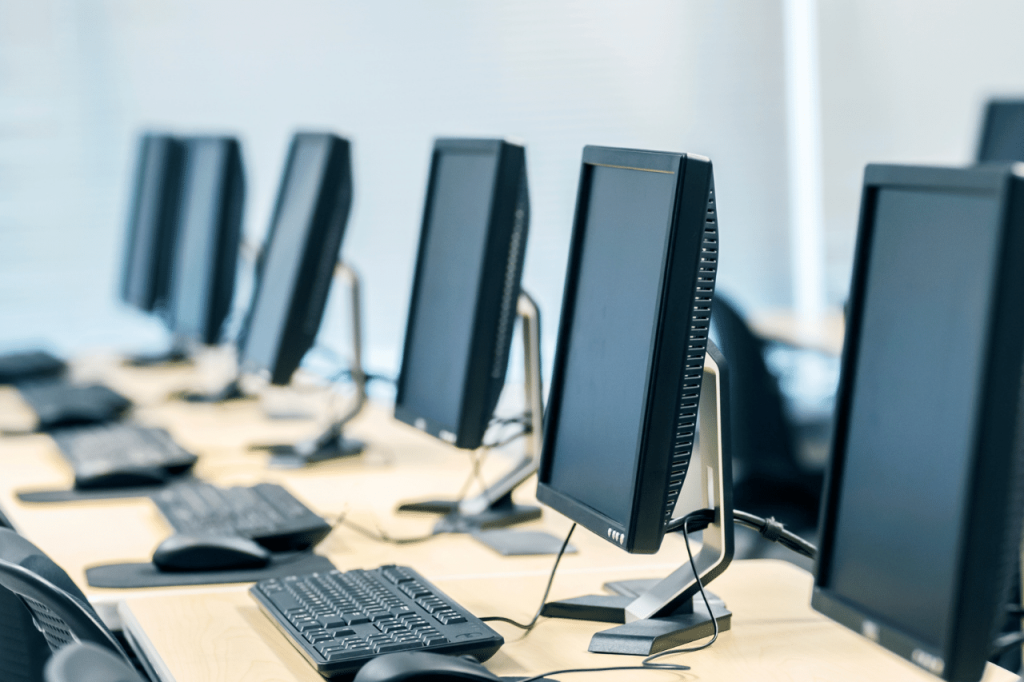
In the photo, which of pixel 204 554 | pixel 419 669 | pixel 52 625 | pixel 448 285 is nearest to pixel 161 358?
pixel 448 285

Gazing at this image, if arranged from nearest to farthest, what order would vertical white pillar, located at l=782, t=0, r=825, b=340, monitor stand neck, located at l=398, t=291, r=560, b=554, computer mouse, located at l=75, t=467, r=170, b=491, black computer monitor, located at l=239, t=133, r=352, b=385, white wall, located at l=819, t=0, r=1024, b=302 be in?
monitor stand neck, located at l=398, t=291, r=560, b=554, computer mouse, located at l=75, t=467, r=170, b=491, black computer monitor, located at l=239, t=133, r=352, b=385, white wall, located at l=819, t=0, r=1024, b=302, vertical white pillar, located at l=782, t=0, r=825, b=340

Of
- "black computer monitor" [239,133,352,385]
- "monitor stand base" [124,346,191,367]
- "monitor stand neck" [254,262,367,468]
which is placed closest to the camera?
"black computer monitor" [239,133,352,385]

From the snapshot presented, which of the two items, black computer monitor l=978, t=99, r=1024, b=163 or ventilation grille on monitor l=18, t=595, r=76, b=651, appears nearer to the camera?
ventilation grille on monitor l=18, t=595, r=76, b=651

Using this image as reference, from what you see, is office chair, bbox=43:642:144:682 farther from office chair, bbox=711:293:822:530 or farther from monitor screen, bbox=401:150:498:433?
office chair, bbox=711:293:822:530

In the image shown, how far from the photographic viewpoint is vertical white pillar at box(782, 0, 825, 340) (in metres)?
4.88

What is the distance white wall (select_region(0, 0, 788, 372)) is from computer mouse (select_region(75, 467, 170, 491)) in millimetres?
1516

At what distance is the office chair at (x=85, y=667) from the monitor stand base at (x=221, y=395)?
6.95 feet

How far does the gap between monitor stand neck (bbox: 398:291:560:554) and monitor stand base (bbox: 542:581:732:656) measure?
32 cm

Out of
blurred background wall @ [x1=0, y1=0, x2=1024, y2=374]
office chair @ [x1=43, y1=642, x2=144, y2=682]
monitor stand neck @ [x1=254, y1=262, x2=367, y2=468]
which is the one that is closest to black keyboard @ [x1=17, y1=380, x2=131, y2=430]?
monitor stand neck @ [x1=254, y1=262, x2=367, y2=468]

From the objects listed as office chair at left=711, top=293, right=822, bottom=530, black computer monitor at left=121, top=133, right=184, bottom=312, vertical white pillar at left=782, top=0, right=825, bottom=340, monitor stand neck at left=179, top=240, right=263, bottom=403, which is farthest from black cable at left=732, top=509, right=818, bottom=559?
vertical white pillar at left=782, top=0, right=825, bottom=340

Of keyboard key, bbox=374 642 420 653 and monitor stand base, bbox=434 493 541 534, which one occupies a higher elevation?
monitor stand base, bbox=434 493 541 534

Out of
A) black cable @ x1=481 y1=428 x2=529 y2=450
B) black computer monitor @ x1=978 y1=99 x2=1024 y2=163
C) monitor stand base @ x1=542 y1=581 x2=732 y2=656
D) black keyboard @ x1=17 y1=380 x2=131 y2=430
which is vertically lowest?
monitor stand base @ x1=542 y1=581 x2=732 y2=656

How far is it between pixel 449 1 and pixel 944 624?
3524 millimetres

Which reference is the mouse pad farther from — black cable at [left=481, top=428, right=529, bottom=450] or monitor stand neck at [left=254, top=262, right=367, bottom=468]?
monitor stand neck at [left=254, top=262, right=367, bottom=468]
